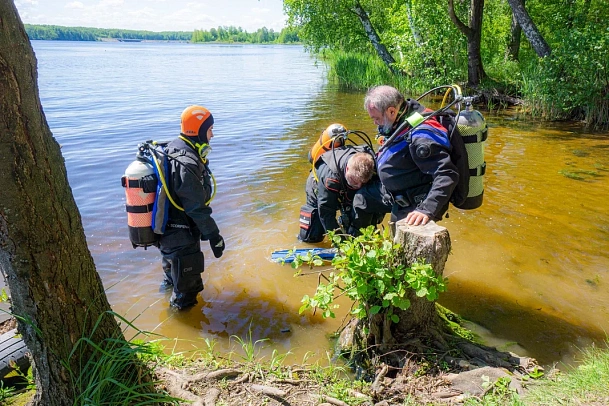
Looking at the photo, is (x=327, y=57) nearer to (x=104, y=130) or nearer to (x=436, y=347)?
(x=104, y=130)

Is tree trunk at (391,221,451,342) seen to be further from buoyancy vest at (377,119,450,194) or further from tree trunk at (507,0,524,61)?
tree trunk at (507,0,524,61)

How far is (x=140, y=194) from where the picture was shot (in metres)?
3.79

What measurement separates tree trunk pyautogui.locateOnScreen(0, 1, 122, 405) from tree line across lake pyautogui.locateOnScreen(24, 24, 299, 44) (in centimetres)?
9955

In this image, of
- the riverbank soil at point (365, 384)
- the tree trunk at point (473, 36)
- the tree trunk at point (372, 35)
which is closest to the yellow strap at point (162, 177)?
the riverbank soil at point (365, 384)

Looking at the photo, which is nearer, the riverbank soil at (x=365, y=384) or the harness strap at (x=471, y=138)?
the riverbank soil at (x=365, y=384)

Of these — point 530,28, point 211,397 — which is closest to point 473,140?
point 211,397

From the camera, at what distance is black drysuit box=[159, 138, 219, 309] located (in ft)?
12.5

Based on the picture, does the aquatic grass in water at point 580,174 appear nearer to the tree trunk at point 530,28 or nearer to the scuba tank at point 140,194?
the tree trunk at point 530,28

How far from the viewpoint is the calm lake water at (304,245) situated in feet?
13.4

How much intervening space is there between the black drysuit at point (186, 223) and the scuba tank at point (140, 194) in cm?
17

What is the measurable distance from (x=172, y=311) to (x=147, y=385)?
1.96 metres

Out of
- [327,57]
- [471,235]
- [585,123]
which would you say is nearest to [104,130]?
[471,235]

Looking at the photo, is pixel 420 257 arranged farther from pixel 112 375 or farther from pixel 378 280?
pixel 112 375

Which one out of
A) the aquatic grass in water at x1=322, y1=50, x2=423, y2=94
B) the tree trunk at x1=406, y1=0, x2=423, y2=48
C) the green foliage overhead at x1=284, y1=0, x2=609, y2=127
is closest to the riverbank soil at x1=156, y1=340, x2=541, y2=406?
the green foliage overhead at x1=284, y1=0, x2=609, y2=127
